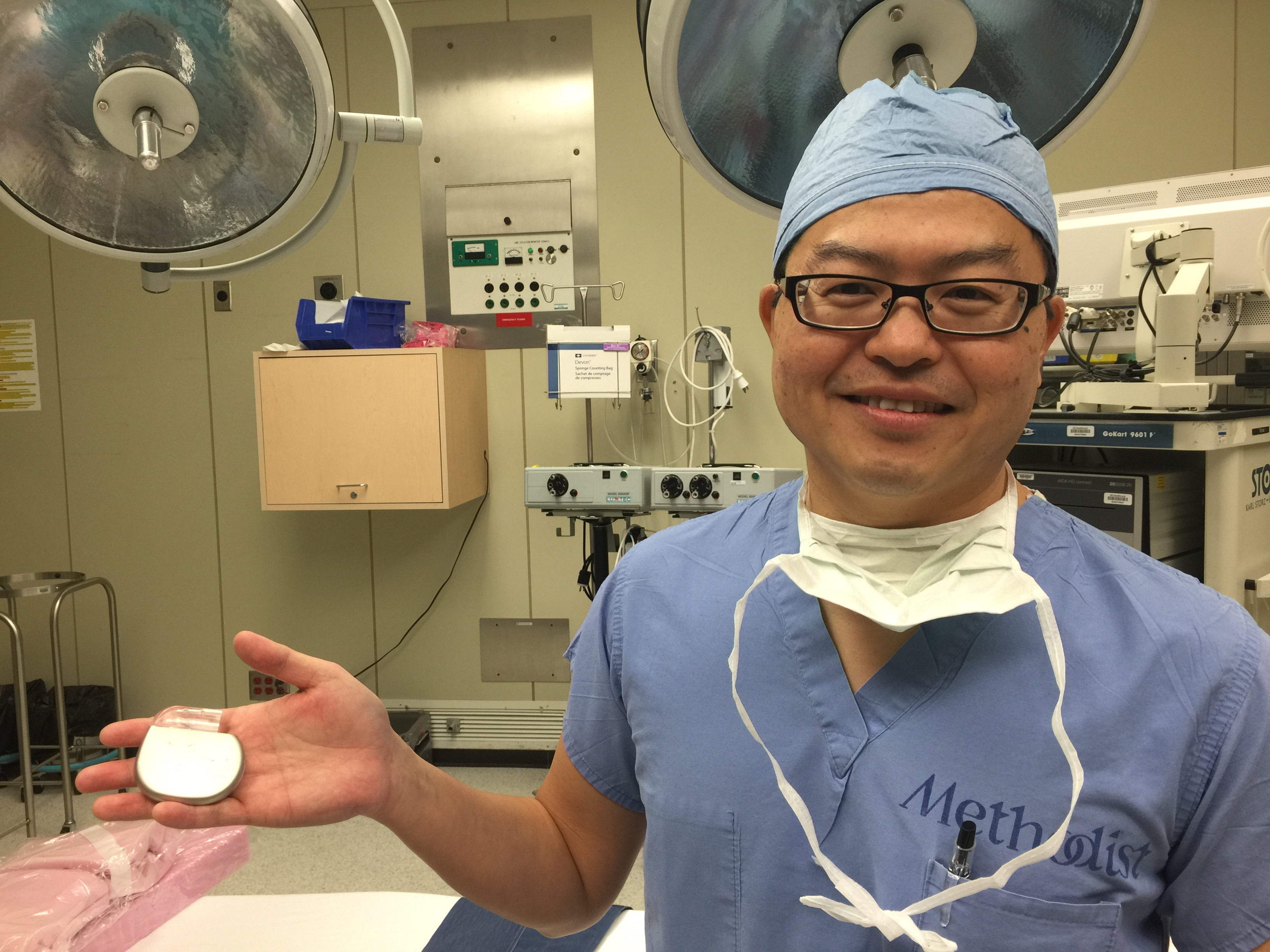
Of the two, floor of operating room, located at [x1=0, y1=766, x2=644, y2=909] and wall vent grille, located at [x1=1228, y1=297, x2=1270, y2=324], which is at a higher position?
wall vent grille, located at [x1=1228, y1=297, x2=1270, y2=324]

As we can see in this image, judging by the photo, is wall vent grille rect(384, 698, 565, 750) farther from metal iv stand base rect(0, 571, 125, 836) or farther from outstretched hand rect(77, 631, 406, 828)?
outstretched hand rect(77, 631, 406, 828)

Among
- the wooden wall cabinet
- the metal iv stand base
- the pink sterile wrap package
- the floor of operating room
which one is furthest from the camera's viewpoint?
the wooden wall cabinet

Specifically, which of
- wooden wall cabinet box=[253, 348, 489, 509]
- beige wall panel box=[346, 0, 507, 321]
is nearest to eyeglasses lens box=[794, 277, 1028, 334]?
wooden wall cabinet box=[253, 348, 489, 509]

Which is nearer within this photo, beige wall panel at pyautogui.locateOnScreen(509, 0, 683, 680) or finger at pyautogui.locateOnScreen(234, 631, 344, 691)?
finger at pyautogui.locateOnScreen(234, 631, 344, 691)

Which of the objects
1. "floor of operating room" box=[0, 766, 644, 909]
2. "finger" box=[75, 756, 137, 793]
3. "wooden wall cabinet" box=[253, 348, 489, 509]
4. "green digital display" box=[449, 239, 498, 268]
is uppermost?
"green digital display" box=[449, 239, 498, 268]

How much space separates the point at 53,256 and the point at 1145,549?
157 inches

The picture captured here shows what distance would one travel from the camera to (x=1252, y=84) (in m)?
2.82

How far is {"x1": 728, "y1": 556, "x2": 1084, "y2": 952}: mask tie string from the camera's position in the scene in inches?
24.3

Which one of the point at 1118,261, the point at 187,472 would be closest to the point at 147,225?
the point at 1118,261

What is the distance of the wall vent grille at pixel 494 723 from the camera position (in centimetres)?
329

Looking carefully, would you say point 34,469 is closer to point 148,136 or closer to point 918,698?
point 148,136

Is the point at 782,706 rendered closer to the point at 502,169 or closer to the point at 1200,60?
the point at 502,169

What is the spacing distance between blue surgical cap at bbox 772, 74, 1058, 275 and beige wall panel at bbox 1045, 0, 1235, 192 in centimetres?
264

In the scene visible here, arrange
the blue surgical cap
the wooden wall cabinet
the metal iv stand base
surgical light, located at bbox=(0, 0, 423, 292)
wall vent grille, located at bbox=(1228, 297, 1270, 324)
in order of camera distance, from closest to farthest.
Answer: surgical light, located at bbox=(0, 0, 423, 292), the blue surgical cap, wall vent grille, located at bbox=(1228, 297, 1270, 324), the metal iv stand base, the wooden wall cabinet
